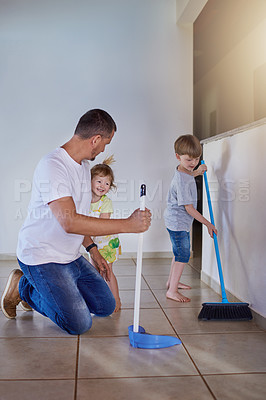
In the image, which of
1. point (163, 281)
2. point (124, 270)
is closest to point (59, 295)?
point (163, 281)

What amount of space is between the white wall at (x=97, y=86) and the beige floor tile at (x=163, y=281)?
29.2 inches

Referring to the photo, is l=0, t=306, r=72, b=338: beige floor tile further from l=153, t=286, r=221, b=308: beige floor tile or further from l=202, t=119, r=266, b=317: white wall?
l=202, t=119, r=266, b=317: white wall

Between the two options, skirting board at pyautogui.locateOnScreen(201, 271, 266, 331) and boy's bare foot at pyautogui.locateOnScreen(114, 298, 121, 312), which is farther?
boy's bare foot at pyautogui.locateOnScreen(114, 298, 121, 312)

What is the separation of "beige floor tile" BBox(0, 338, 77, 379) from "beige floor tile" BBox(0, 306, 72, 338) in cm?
6

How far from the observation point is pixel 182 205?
248 centimetres

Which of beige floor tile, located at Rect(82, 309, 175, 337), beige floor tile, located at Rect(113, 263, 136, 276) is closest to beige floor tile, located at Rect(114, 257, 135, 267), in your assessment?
beige floor tile, located at Rect(113, 263, 136, 276)

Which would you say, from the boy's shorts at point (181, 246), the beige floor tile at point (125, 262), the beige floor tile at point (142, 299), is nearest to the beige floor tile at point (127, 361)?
the beige floor tile at point (142, 299)

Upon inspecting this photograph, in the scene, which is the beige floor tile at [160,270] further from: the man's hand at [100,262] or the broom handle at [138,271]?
the broom handle at [138,271]

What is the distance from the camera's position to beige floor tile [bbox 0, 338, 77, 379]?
1.43 meters

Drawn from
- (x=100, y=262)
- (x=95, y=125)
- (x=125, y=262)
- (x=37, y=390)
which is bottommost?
(x=37, y=390)

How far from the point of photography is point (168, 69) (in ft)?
11.8

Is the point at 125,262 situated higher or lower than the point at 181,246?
lower

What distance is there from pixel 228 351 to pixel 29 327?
843mm

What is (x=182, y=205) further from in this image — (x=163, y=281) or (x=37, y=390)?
(x=37, y=390)
